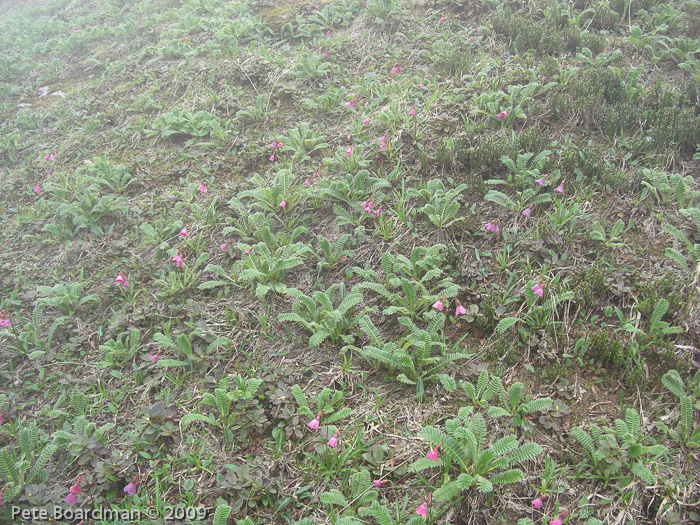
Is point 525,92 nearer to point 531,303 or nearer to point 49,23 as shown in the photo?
point 531,303

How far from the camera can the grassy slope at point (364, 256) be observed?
2656 mm

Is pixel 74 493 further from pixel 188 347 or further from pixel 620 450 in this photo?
pixel 620 450

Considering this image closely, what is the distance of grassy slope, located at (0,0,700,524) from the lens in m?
2.66

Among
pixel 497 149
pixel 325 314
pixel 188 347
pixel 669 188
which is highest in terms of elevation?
pixel 497 149

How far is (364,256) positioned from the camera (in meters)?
3.82

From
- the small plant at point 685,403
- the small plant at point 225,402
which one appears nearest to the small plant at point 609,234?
the small plant at point 685,403

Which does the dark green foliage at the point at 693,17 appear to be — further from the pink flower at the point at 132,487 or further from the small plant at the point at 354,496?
the pink flower at the point at 132,487

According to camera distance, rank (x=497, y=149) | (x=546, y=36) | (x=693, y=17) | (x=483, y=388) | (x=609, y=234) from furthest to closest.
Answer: (x=546, y=36) → (x=693, y=17) → (x=497, y=149) → (x=609, y=234) → (x=483, y=388)

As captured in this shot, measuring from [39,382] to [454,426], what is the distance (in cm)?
342

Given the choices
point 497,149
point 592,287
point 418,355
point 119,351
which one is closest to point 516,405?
point 418,355

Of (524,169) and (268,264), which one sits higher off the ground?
(524,169)

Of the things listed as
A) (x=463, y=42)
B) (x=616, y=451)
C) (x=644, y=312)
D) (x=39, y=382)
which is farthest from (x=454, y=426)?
(x=463, y=42)

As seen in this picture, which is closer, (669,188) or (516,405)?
(516,405)

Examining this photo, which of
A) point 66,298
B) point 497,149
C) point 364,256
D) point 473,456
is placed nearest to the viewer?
point 473,456
